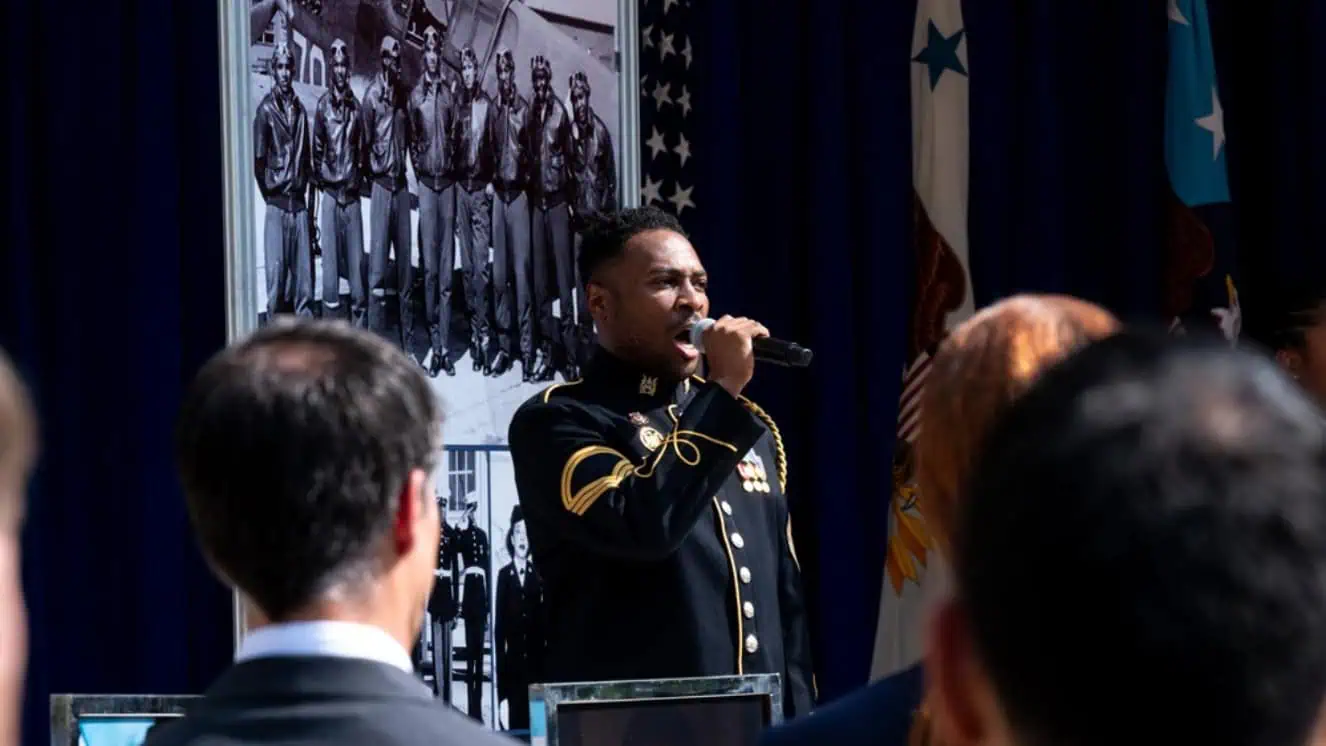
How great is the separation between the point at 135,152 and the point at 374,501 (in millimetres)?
2447

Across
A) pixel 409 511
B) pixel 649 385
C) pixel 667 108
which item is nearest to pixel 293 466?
pixel 409 511

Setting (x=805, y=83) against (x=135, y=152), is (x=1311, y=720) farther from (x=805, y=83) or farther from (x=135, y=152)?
(x=805, y=83)

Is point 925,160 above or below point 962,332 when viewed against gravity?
above

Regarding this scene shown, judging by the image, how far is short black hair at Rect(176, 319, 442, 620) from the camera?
46.0 inches

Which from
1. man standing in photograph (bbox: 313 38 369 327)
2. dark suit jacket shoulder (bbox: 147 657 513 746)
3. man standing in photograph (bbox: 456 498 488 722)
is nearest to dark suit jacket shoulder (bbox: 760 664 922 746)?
dark suit jacket shoulder (bbox: 147 657 513 746)

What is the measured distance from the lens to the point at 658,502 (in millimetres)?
2492

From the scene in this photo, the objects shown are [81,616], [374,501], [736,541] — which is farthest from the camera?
[81,616]

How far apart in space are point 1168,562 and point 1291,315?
10.2 feet

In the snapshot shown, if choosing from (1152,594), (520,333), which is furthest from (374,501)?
(520,333)

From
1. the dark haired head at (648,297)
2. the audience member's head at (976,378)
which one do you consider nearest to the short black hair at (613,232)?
the dark haired head at (648,297)

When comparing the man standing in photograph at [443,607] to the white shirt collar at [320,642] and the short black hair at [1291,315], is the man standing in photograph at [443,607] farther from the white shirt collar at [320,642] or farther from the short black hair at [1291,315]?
the white shirt collar at [320,642]

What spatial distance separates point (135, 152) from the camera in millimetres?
3418

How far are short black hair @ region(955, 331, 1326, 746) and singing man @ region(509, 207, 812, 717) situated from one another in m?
1.86

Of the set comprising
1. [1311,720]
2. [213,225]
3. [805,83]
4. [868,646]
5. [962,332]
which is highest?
[805,83]
